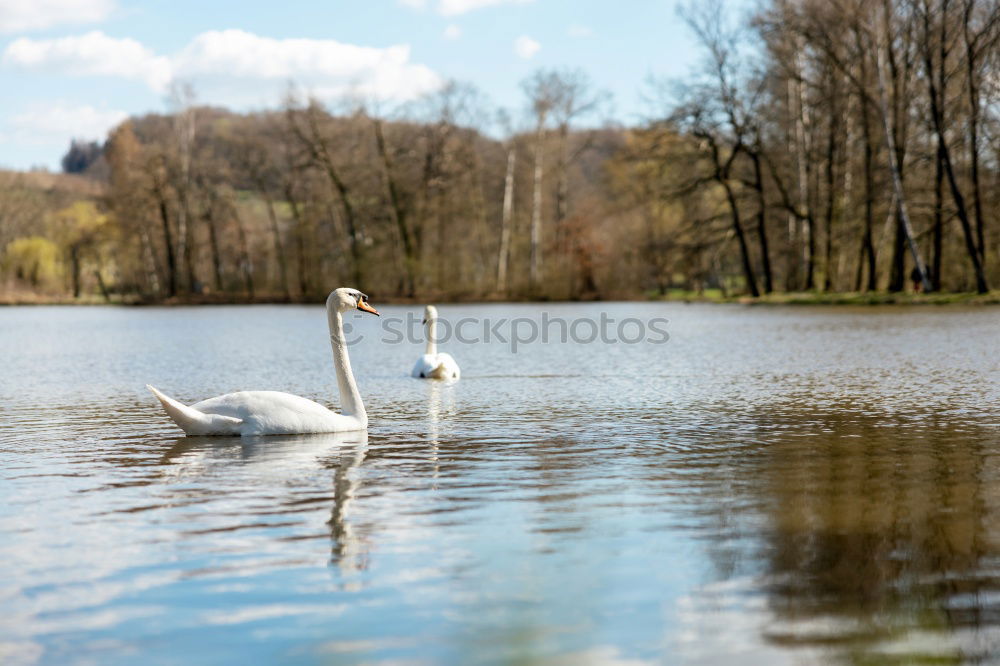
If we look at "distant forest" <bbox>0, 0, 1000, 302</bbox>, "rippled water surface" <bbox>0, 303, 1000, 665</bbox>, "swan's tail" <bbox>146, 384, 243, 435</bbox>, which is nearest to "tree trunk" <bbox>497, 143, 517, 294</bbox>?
"distant forest" <bbox>0, 0, 1000, 302</bbox>

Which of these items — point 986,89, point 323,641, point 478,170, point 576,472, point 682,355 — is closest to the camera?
point 323,641

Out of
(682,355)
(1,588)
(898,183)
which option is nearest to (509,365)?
(682,355)

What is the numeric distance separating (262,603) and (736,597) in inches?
90.9

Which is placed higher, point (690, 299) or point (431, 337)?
point (690, 299)

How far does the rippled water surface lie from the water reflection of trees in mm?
28

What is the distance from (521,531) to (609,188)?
3111 inches

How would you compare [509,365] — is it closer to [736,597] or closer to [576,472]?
[576,472]

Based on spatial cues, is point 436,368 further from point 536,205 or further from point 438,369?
point 536,205

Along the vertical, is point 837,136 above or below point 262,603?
above

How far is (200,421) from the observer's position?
11.2m

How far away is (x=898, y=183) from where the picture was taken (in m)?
44.7

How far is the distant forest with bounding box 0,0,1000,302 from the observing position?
4669 centimetres

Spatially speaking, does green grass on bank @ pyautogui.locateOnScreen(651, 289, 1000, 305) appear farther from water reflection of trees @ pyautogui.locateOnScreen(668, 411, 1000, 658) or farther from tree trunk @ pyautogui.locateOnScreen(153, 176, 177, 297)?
tree trunk @ pyautogui.locateOnScreen(153, 176, 177, 297)

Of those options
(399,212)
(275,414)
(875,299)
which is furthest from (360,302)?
(399,212)
